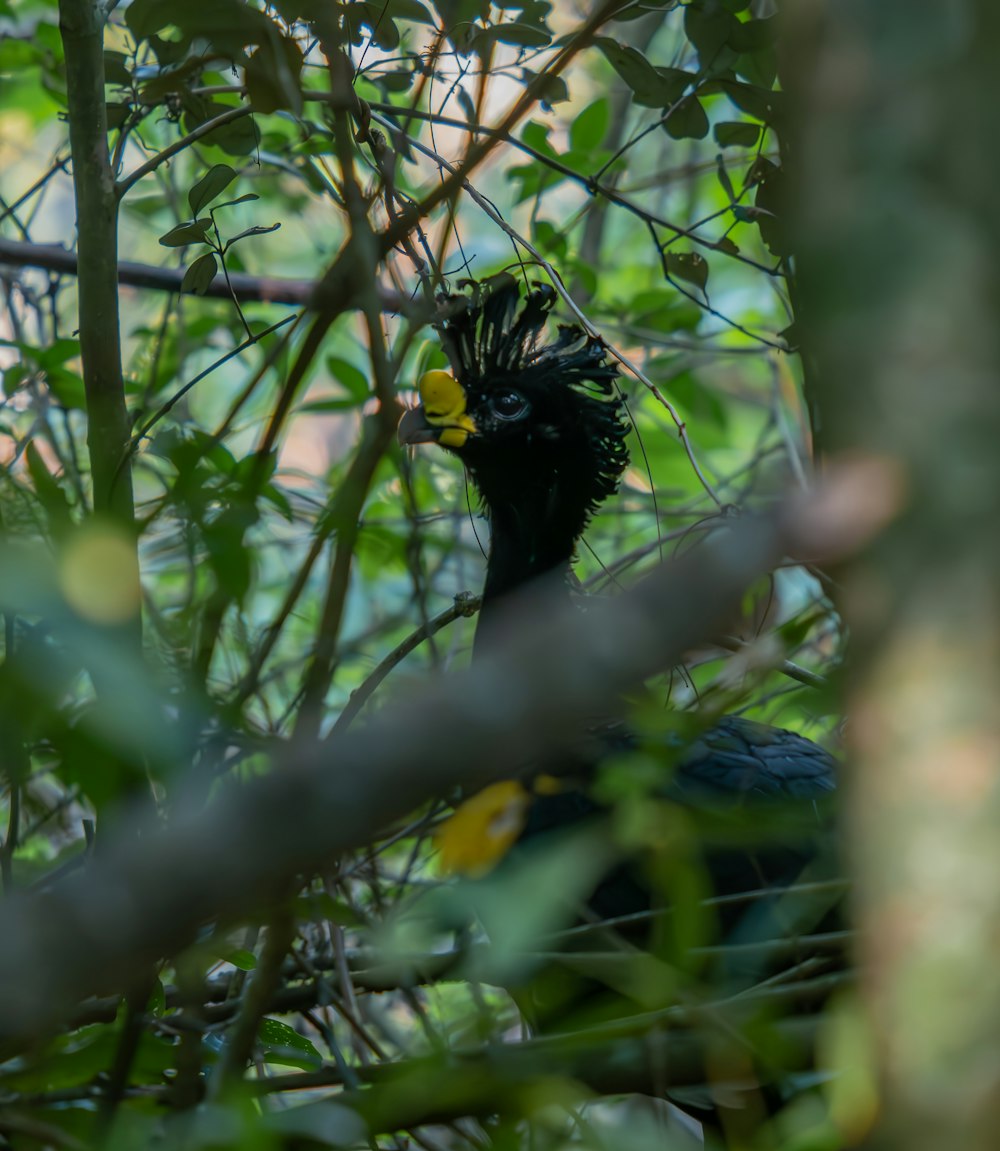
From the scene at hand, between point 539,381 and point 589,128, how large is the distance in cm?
50

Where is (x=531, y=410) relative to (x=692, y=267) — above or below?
below

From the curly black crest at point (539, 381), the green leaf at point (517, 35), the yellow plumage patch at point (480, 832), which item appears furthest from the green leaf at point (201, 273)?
the yellow plumage patch at point (480, 832)

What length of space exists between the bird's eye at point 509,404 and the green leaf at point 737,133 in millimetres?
655

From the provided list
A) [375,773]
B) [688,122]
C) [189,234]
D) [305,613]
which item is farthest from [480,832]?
[305,613]

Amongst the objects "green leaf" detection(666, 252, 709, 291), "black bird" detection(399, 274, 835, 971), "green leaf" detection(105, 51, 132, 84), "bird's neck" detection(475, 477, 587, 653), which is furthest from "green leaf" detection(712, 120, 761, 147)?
"green leaf" detection(105, 51, 132, 84)

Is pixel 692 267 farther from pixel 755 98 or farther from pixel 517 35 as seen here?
pixel 517 35

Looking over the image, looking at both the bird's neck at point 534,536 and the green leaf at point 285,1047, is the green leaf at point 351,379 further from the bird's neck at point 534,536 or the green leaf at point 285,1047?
the green leaf at point 285,1047

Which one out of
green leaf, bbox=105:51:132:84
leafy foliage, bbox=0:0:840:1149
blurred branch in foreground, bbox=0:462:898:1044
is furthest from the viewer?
green leaf, bbox=105:51:132:84

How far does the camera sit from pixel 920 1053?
57cm

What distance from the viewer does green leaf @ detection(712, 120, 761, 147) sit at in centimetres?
189

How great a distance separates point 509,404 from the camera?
237 cm

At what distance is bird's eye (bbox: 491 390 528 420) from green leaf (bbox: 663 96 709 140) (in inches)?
25.6

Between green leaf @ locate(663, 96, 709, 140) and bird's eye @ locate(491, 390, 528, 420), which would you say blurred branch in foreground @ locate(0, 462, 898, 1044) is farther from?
bird's eye @ locate(491, 390, 528, 420)

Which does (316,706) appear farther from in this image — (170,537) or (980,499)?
(170,537)
